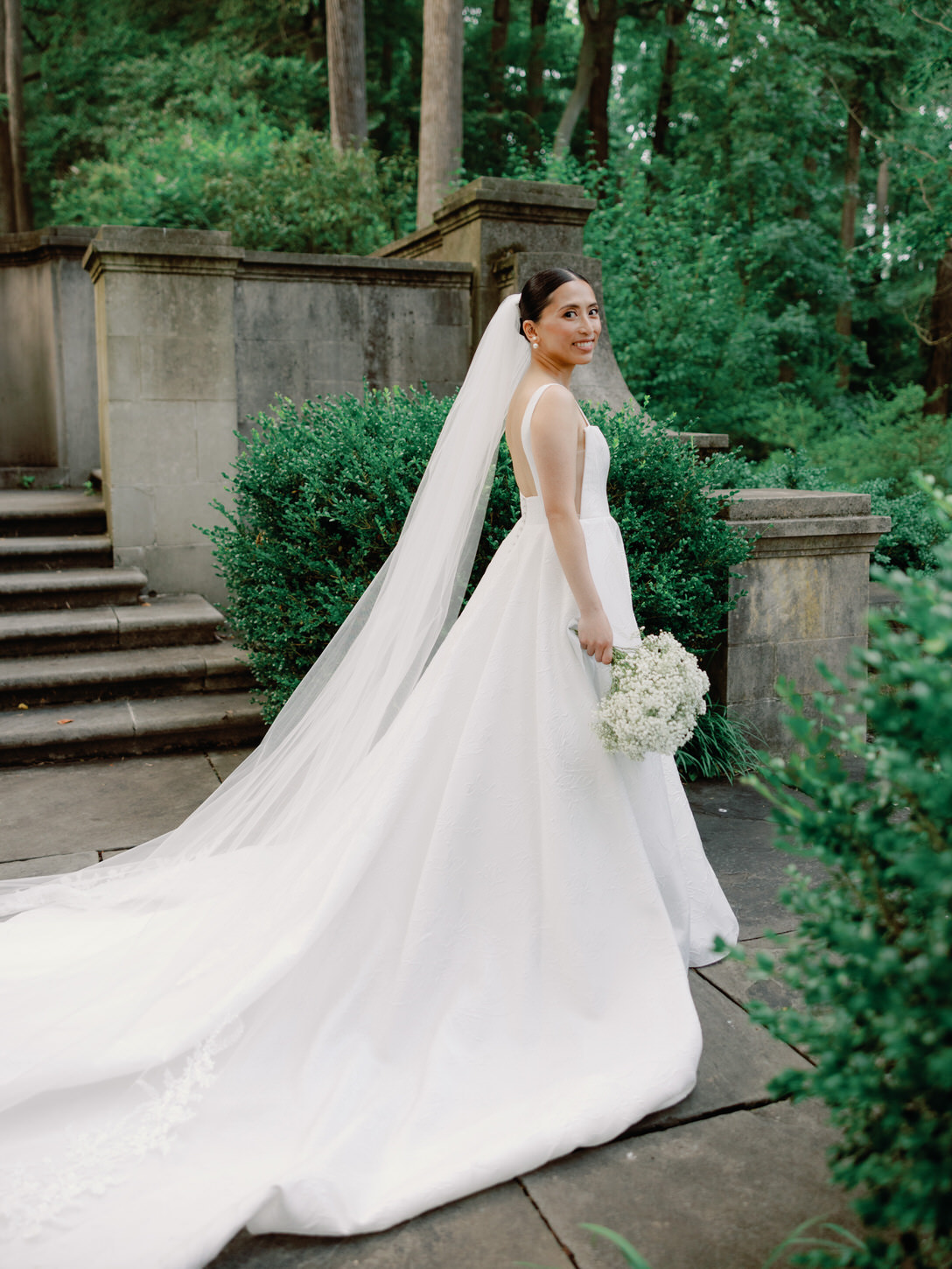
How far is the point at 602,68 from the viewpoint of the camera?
20.3m

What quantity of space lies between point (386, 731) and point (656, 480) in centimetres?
223

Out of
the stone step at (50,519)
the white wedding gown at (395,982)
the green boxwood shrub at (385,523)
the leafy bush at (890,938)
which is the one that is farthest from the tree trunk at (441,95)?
the leafy bush at (890,938)

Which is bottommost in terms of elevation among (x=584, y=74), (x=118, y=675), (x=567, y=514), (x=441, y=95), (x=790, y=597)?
(x=118, y=675)

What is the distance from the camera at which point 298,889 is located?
9.57 feet

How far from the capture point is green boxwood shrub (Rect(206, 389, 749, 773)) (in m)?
4.79

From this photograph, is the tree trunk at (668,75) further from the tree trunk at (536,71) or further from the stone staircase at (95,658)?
the stone staircase at (95,658)

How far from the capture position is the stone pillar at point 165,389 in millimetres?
7082

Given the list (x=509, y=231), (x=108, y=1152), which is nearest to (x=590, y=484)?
(x=108, y=1152)

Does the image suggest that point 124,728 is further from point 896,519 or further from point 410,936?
point 896,519

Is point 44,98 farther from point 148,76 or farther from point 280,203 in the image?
point 280,203

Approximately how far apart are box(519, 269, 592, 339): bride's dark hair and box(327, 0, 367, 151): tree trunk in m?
12.5

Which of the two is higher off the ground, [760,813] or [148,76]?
[148,76]

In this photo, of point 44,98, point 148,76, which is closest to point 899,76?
point 148,76

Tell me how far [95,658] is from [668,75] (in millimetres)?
20882
